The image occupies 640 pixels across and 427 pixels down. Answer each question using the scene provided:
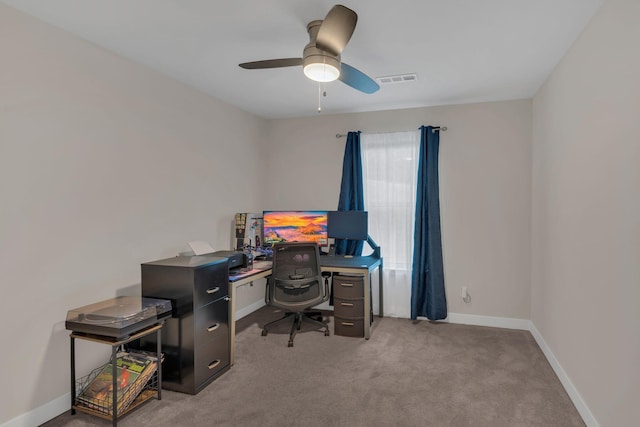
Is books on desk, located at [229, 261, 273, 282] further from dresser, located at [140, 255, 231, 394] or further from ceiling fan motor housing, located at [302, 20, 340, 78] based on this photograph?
ceiling fan motor housing, located at [302, 20, 340, 78]

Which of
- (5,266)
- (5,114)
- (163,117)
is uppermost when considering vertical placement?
(163,117)

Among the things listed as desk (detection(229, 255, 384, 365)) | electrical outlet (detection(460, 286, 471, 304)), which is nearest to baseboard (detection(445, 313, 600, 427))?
electrical outlet (detection(460, 286, 471, 304))

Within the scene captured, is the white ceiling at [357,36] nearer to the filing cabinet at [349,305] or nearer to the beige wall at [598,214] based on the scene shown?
the beige wall at [598,214]

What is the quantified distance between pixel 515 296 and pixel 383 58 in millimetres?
2862

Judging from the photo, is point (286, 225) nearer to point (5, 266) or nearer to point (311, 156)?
point (311, 156)

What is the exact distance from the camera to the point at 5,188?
1.94 m

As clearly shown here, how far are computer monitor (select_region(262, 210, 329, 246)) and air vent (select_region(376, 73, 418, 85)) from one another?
162 centimetres

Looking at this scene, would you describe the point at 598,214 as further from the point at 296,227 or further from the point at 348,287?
the point at 296,227

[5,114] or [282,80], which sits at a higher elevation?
[282,80]

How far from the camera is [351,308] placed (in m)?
3.48

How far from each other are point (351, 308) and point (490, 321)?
1614 millimetres

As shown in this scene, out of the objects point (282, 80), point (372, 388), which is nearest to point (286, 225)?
point (282, 80)

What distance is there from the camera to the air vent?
3.02 metres

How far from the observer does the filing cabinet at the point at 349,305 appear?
11.4ft
